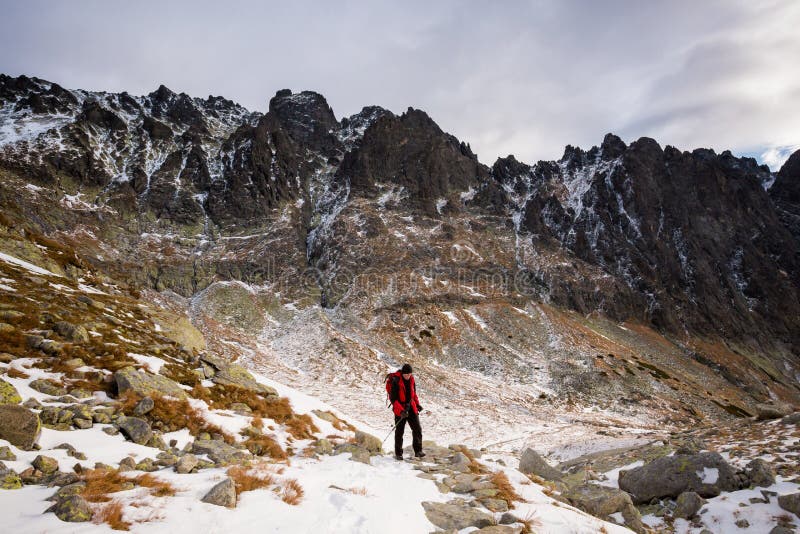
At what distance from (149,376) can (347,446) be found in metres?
6.66

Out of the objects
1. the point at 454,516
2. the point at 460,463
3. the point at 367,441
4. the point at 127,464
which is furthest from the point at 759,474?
the point at 127,464

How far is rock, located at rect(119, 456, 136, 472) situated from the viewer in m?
7.04

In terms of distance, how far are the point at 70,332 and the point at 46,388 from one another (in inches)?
170

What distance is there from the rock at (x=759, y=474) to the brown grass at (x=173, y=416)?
51.0 ft

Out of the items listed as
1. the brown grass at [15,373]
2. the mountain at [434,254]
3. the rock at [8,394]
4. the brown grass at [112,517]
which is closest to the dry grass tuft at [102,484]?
the brown grass at [112,517]

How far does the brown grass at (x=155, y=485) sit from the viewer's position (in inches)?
227

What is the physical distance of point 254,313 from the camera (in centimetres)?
6278

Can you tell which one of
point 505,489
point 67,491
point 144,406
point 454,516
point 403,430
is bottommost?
point 505,489

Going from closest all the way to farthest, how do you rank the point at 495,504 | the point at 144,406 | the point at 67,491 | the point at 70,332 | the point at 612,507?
the point at 67,491 < the point at 495,504 < the point at 612,507 < the point at 144,406 < the point at 70,332

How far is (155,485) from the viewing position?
240 inches

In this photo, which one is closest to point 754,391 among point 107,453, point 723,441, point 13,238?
point 723,441

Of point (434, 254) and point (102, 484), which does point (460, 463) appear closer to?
point (102, 484)

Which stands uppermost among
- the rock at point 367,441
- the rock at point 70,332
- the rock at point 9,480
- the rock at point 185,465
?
the rock at point 70,332

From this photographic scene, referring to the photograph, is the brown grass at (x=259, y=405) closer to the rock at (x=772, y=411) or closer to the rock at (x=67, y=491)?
the rock at (x=67, y=491)
